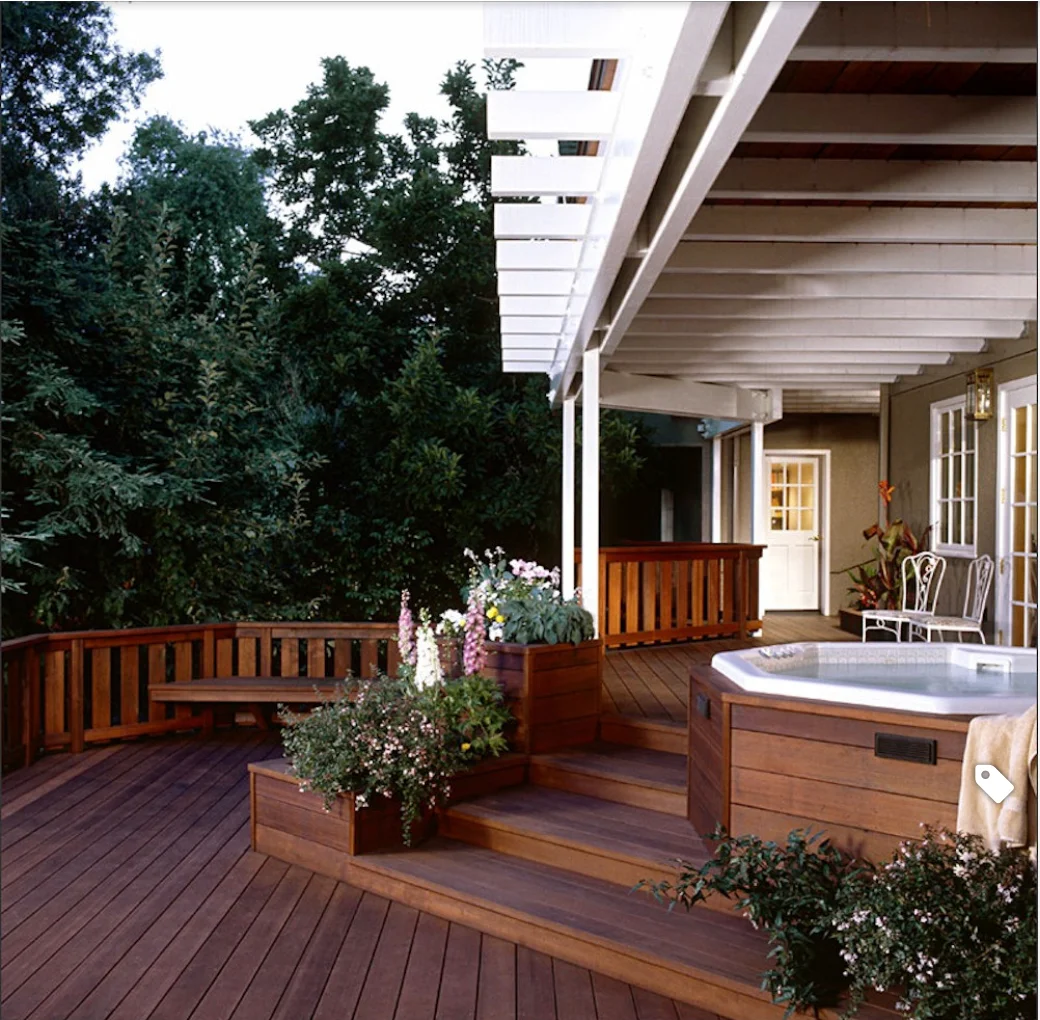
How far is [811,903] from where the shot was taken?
307cm

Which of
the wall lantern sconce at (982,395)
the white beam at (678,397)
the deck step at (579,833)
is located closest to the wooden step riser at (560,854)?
the deck step at (579,833)

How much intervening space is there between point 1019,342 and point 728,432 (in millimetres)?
3747

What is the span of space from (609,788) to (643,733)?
674 millimetres

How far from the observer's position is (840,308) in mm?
5984

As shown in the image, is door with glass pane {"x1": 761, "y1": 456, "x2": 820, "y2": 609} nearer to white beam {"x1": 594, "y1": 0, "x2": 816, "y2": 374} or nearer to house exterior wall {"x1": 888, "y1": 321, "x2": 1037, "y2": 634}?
house exterior wall {"x1": 888, "y1": 321, "x2": 1037, "y2": 634}

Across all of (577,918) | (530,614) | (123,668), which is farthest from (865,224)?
(123,668)

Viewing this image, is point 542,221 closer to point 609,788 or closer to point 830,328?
point 609,788

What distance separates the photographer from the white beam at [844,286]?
5301mm

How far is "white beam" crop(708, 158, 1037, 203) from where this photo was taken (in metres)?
3.87

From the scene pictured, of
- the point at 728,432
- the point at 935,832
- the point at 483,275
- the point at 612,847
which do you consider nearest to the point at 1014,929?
the point at 935,832

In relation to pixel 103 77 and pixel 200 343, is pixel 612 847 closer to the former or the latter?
pixel 200 343

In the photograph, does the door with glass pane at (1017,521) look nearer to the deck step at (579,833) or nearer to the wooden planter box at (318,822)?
the deck step at (579,833)

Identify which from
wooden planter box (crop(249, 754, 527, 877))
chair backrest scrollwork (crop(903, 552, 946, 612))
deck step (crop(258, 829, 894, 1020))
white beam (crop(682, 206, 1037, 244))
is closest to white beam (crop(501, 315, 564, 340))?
white beam (crop(682, 206, 1037, 244))

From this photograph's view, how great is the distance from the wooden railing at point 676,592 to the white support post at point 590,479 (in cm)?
181
